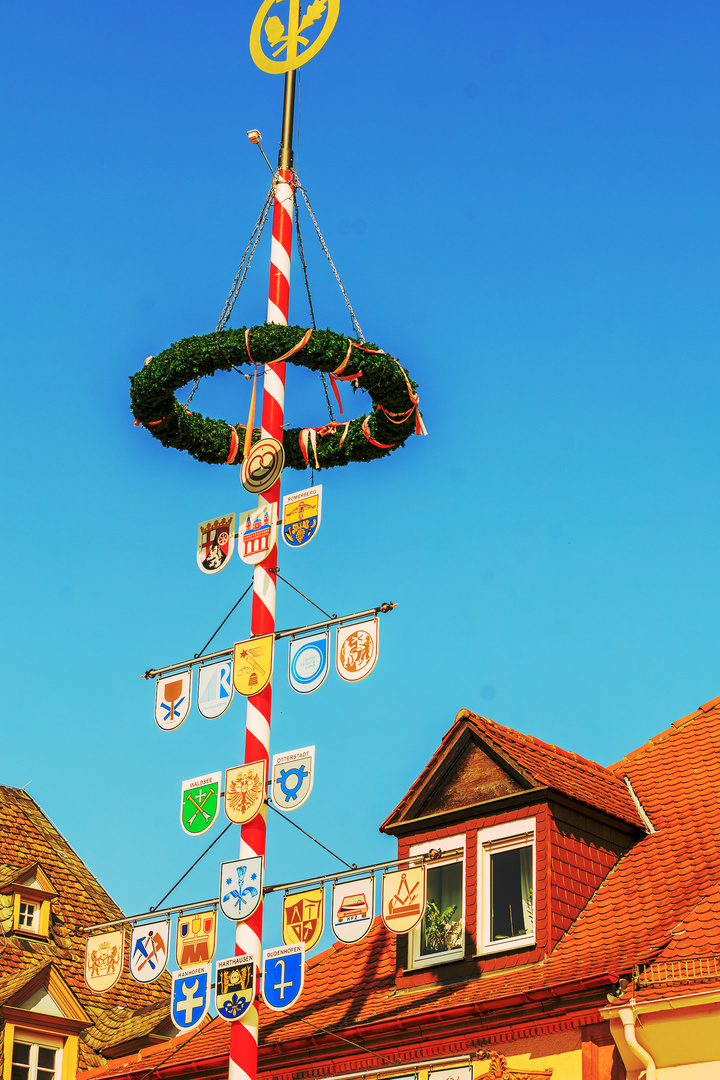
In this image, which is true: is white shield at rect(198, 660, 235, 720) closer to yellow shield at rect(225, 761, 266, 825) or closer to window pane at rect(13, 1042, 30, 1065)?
yellow shield at rect(225, 761, 266, 825)

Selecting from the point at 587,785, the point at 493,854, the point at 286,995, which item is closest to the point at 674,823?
the point at 587,785

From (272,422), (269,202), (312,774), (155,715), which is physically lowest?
(312,774)

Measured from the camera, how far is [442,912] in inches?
696

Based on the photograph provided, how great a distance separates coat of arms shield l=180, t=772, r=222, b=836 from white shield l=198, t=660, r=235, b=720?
0.80 m

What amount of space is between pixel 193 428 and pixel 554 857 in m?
6.39

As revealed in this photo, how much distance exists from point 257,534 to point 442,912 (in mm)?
4617

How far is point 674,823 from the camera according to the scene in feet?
59.7

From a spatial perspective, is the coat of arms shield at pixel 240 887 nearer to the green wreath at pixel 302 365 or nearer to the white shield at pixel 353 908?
the white shield at pixel 353 908

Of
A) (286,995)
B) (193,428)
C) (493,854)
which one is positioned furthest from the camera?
(193,428)

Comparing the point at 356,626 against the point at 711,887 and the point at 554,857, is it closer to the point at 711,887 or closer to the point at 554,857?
the point at 554,857

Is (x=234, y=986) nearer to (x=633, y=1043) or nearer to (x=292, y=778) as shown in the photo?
(x=292, y=778)

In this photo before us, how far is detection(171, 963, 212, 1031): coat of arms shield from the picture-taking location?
15977mm

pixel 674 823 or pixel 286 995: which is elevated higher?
pixel 674 823

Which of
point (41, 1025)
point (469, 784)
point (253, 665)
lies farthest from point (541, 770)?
point (41, 1025)
